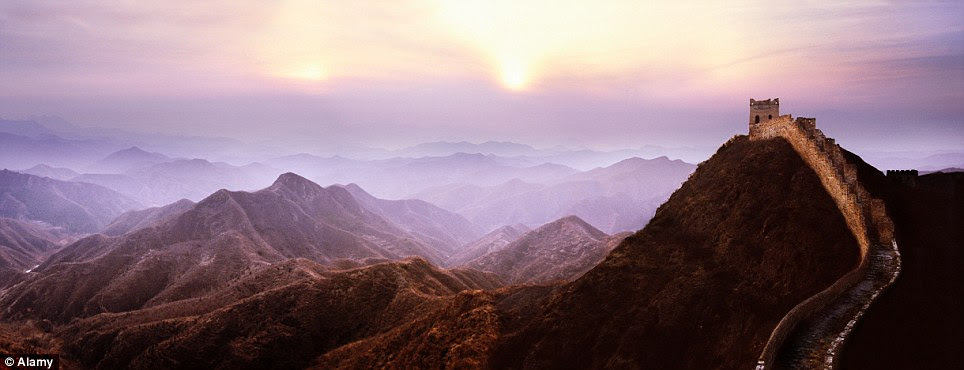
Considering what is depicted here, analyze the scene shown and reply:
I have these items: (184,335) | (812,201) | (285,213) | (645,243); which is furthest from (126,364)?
(285,213)

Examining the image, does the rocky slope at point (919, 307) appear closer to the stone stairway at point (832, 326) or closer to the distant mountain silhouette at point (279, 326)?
the stone stairway at point (832, 326)

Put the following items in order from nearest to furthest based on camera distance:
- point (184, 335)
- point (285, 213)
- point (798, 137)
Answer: point (798, 137) < point (184, 335) < point (285, 213)

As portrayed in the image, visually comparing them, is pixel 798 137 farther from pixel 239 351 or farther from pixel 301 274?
pixel 301 274

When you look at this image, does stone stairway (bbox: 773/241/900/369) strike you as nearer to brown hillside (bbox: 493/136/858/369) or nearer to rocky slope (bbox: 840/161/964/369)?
rocky slope (bbox: 840/161/964/369)

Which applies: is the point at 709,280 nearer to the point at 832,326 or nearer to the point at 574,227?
the point at 832,326

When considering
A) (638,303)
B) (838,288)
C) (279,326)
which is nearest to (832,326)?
(838,288)

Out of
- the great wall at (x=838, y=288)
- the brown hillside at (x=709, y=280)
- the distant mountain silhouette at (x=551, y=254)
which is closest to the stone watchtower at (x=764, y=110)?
the brown hillside at (x=709, y=280)
